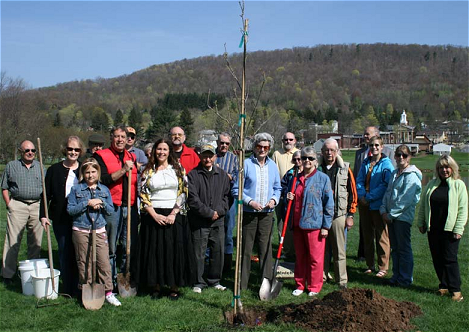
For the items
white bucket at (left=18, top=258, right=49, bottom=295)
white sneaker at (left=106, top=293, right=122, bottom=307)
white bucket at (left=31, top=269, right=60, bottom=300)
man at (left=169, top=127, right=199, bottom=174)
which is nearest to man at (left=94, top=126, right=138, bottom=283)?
white sneaker at (left=106, top=293, right=122, bottom=307)

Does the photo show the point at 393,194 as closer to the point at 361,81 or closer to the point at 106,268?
the point at 106,268

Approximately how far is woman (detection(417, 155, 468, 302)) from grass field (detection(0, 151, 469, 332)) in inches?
11.8

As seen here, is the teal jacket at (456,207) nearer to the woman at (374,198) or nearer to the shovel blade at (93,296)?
the woman at (374,198)

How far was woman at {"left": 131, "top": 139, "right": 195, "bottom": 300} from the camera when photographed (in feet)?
18.4

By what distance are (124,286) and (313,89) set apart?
152698mm

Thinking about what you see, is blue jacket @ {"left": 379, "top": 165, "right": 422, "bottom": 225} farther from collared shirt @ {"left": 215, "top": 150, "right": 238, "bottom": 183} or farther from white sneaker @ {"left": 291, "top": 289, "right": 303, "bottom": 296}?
collared shirt @ {"left": 215, "top": 150, "right": 238, "bottom": 183}

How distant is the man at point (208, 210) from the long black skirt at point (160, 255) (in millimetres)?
297

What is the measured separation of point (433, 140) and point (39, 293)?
393 ft

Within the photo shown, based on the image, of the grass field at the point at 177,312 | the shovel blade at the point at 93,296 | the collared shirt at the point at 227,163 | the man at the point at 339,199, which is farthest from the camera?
the collared shirt at the point at 227,163

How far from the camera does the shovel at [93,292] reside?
17.5 ft

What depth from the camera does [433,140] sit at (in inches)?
4397

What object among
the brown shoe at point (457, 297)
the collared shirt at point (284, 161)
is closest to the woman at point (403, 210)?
the brown shoe at point (457, 297)

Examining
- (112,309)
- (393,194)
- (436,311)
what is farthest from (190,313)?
(393,194)

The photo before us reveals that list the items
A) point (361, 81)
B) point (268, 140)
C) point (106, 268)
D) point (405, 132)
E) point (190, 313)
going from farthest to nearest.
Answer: point (361, 81)
point (405, 132)
point (268, 140)
point (106, 268)
point (190, 313)
